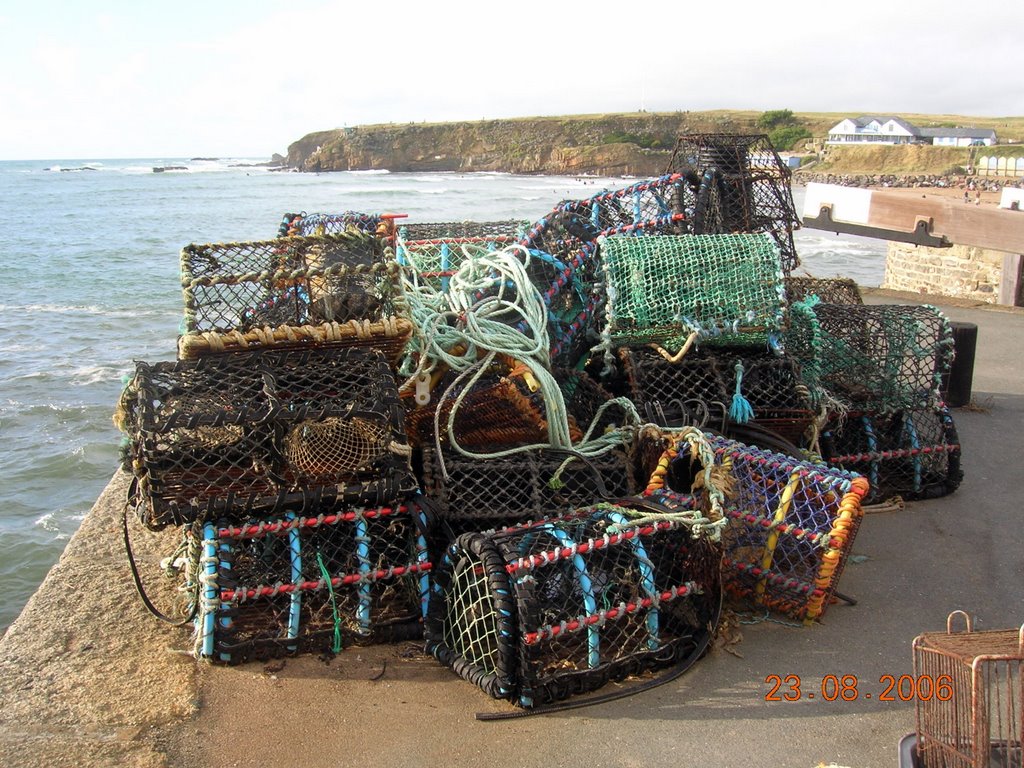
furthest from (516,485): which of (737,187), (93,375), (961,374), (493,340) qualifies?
(93,375)

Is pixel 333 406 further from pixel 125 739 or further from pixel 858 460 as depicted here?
pixel 858 460

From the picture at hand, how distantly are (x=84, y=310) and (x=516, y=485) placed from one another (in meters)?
15.4

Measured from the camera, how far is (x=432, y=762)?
2342 mm

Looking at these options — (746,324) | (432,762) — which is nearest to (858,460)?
(746,324)

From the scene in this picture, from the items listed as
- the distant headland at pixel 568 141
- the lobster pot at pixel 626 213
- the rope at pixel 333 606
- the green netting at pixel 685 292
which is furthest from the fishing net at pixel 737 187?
the distant headland at pixel 568 141

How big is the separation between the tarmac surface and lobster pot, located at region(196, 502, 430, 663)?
0.09 meters

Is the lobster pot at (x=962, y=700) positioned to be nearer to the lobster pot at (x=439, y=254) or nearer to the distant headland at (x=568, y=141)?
the lobster pot at (x=439, y=254)

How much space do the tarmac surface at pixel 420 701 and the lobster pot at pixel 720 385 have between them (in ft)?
2.29

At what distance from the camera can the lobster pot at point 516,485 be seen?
3.07 meters

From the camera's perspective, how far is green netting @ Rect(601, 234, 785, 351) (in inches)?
153

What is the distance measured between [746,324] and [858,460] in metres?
0.85

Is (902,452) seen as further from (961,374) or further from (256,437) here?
(256,437)

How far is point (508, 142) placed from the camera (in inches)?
3831

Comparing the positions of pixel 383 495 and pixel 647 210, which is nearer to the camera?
pixel 383 495
